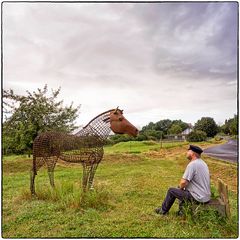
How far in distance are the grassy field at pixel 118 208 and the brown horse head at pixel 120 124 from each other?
104 centimetres

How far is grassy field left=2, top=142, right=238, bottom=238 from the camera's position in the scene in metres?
4.29

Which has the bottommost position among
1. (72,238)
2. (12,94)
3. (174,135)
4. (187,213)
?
(72,238)

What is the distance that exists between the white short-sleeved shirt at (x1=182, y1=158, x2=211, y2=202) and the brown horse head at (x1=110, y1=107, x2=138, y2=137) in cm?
116

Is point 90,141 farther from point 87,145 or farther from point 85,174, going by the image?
point 85,174

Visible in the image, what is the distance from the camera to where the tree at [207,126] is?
600 centimetres

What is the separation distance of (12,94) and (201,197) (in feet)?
13.8

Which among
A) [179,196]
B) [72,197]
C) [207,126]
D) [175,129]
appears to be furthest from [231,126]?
[72,197]

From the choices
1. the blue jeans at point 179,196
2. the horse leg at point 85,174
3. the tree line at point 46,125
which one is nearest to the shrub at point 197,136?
the tree line at point 46,125

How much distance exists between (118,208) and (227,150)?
2.46 meters

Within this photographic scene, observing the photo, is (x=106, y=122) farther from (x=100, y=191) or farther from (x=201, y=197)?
(x=201, y=197)

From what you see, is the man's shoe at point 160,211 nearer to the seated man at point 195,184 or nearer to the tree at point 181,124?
the seated man at point 195,184

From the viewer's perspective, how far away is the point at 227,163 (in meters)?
6.96

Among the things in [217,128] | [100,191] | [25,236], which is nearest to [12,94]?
[100,191]

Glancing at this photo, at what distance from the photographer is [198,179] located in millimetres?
4469
